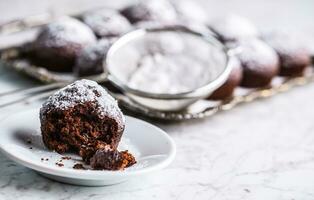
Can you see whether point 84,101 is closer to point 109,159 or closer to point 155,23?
point 109,159

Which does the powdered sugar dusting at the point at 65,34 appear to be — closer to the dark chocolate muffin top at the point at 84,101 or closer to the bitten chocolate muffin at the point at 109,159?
the dark chocolate muffin top at the point at 84,101

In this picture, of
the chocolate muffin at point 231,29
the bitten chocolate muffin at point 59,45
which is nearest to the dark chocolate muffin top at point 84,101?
the bitten chocolate muffin at point 59,45

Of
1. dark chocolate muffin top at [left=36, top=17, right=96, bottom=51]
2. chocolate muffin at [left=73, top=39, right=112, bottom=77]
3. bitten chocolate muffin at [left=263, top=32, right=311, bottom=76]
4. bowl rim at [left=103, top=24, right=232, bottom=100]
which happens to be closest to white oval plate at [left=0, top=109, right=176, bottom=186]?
bowl rim at [left=103, top=24, right=232, bottom=100]

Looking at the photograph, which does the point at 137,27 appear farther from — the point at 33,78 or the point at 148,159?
the point at 148,159

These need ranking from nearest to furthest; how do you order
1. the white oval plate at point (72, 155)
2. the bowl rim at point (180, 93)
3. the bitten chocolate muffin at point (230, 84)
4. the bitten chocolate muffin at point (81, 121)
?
the white oval plate at point (72, 155) < the bitten chocolate muffin at point (81, 121) < the bowl rim at point (180, 93) < the bitten chocolate muffin at point (230, 84)

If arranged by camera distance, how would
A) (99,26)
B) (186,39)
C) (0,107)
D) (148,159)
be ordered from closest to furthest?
(148,159) < (0,107) < (186,39) < (99,26)

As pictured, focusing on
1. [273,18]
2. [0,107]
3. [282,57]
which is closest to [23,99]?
[0,107]
